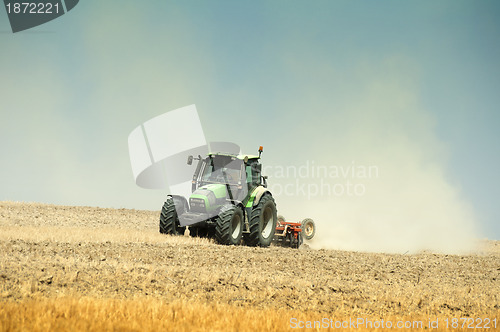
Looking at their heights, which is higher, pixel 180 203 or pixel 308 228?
pixel 180 203

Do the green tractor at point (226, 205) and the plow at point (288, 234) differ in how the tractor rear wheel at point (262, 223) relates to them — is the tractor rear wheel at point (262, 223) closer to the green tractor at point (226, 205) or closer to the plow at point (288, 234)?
the green tractor at point (226, 205)

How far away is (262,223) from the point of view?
15.6 metres

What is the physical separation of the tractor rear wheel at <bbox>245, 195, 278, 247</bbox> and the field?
5.93 ft

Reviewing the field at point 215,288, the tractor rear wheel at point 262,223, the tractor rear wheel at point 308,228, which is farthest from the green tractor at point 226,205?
the tractor rear wheel at point 308,228

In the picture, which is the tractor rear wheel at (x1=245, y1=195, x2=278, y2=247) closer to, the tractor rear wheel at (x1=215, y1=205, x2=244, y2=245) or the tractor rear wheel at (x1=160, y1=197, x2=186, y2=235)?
the tractor rear wheel at (x1=215, y1=205, x2=244, y2=245)

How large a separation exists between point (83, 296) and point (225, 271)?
10.3 feet

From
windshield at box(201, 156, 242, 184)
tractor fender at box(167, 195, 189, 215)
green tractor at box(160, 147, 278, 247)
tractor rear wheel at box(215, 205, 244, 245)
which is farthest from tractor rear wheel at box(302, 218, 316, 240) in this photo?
tractor fender at box(167, 195, 189, 215)

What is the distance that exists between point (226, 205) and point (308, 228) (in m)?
6.73

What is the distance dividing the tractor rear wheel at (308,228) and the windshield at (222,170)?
213 inches

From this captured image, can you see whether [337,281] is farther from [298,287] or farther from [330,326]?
[330,326]

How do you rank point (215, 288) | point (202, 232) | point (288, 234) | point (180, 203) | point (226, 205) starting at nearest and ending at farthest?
point (215, 288), point (226, 205), point (180, 203), point (202, 232), point (288, 234)

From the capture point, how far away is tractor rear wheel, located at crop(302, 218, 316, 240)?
65.0 feet

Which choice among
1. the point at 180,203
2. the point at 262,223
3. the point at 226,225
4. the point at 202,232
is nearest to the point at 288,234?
the point at 262,223

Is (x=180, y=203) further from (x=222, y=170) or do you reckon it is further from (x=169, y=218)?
(x=222, y=170)
